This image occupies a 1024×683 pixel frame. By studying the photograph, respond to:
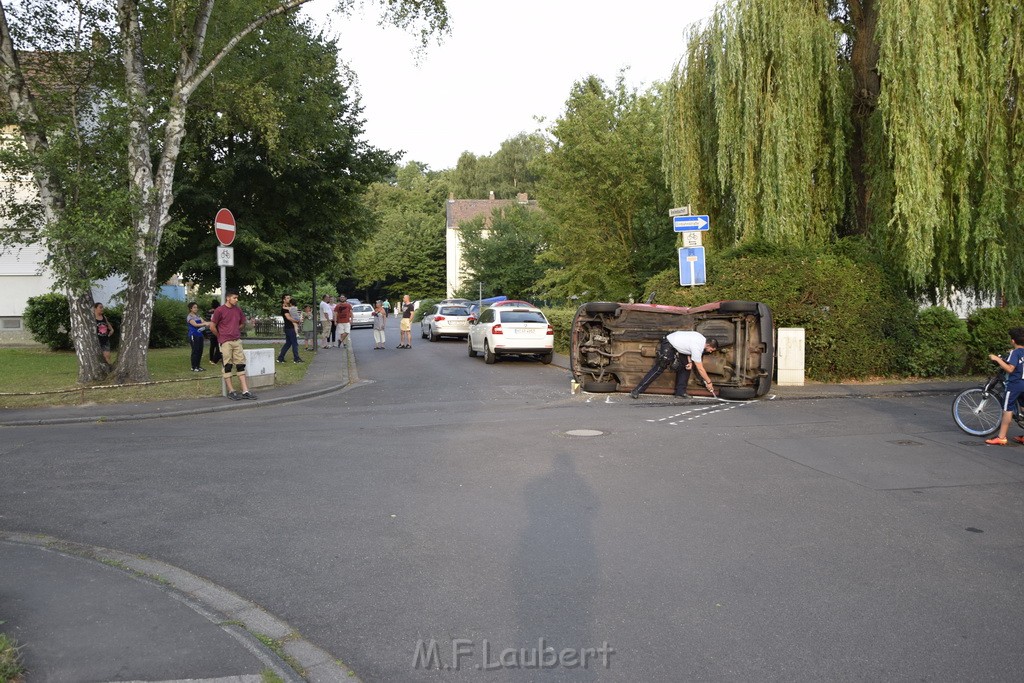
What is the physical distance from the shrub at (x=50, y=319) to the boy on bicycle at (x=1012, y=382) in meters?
23.9

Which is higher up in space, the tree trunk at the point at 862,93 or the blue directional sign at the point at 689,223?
the tree trunk at the point at 862,93

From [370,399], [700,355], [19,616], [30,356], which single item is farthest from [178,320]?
[19,616]

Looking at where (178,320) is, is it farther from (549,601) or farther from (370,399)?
(549,601)

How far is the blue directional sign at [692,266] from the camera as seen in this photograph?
50.3 feet

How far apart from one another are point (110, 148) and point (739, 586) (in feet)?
47.4

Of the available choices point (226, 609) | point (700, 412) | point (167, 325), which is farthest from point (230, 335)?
point (167, 325)

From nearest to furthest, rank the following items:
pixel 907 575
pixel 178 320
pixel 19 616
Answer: pixel 19 616, pixel 907 575, pixel 178 320

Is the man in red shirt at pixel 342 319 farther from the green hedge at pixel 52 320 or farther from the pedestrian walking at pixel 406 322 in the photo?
the green hedge at pixel 52 320

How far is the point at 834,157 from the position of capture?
16.4m

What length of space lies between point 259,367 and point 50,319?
12303 millimetres

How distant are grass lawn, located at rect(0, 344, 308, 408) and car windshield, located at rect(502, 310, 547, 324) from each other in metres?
5.43

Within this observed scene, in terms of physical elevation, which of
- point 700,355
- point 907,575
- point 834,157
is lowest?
point 907,575

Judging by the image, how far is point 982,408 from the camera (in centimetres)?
993

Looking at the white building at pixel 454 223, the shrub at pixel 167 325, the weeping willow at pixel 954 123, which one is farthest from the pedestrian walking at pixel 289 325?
the white building at pixel 454 223
